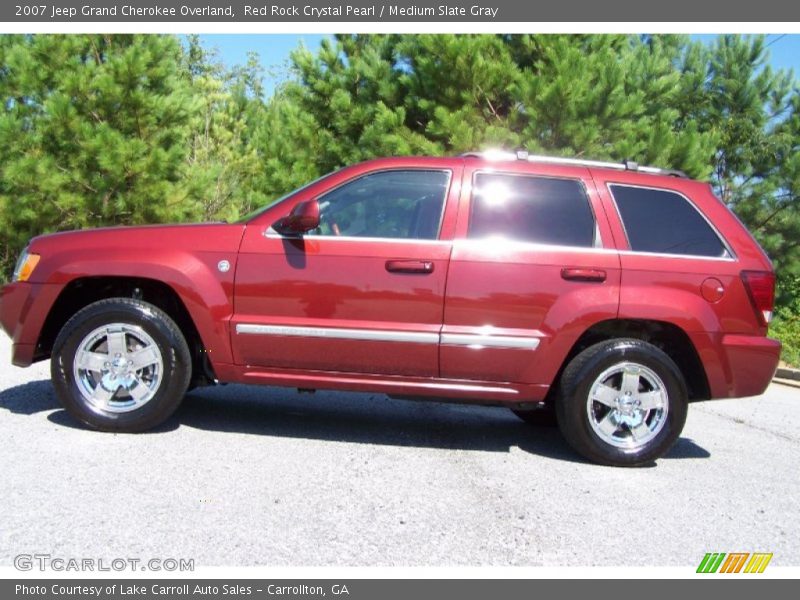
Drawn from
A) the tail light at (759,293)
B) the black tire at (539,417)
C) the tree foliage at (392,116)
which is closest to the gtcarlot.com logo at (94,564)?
the black tire at (539,417)

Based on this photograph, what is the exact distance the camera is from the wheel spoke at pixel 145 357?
463 centimetres

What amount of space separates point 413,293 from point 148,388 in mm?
1790

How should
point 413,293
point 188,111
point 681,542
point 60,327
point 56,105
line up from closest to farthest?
point 681,542, point 413,293, point 60,327, point 56,105, point 188,111

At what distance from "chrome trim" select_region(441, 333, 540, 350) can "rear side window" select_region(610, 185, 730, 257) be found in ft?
3.13

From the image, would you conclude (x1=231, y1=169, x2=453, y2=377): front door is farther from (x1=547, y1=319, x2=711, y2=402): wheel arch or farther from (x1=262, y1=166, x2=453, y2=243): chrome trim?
(x1=547, y1=319, x2=711, y2=402): wheel arch

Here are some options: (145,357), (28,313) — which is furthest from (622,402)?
(28,313)

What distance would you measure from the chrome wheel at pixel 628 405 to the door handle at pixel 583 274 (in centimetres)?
57

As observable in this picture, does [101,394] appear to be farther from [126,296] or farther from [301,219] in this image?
[301,219]

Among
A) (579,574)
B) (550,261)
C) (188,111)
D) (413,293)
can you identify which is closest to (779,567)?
(579,574)

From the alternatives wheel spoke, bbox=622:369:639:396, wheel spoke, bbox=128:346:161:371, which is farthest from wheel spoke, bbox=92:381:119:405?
wheel spoke, bbox=622:369:639:396

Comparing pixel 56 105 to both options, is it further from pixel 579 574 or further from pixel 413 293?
pixel 579 574

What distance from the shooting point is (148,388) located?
4.64 m

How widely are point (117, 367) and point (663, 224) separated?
3.64 meters

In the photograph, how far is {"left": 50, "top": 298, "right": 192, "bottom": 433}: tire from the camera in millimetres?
4613
